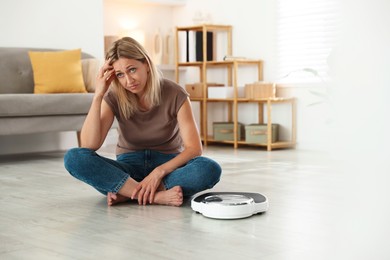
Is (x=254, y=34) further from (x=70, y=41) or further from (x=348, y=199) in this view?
(x=348, y=199)

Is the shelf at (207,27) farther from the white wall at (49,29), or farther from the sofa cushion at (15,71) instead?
the sofa cushion at (15,71)

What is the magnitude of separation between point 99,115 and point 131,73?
24cm

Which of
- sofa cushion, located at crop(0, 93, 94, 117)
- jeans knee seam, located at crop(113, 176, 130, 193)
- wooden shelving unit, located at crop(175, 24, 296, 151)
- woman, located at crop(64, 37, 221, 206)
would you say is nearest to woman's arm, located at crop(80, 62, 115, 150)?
woman, located at crop(64, 37, 221, 206)

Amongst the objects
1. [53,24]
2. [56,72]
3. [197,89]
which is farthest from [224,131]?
[53,24]

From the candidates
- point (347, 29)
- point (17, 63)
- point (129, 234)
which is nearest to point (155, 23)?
point (17, 63)

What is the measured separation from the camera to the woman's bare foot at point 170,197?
92.8 inches

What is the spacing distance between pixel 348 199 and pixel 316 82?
15.9ft

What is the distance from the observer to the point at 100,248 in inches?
65.6

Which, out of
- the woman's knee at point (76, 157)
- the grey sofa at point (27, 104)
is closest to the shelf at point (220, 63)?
the grey sofa at point (27, 104)

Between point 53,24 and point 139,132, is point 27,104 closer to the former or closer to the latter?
point 53,24

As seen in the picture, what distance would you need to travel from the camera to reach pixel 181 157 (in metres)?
2.38

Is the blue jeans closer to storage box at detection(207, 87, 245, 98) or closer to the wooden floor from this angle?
the wooden floor

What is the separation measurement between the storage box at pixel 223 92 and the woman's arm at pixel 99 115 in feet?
10.4

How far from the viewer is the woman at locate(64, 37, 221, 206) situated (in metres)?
2.32
